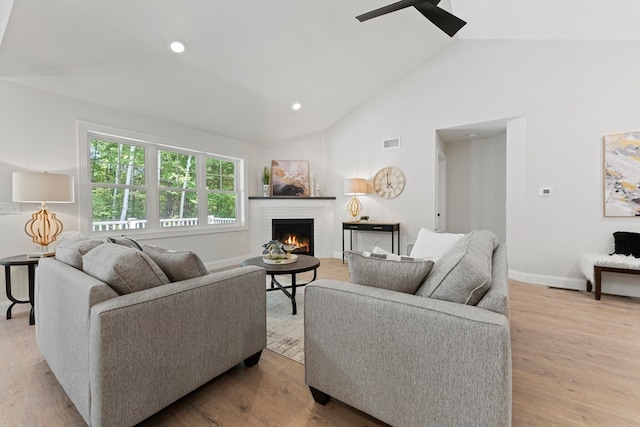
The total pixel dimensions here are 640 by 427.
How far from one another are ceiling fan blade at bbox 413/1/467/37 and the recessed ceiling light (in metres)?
2.33

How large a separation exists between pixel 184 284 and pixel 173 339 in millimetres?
268

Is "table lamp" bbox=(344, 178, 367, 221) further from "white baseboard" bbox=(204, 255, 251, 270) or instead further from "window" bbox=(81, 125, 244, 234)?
"white baseboard" bbox=(204, 255, 251, 270)

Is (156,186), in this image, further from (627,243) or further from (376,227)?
(627,243)

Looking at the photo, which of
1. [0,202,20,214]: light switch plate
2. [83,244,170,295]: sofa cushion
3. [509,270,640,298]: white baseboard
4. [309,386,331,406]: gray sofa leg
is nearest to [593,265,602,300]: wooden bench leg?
[509,270,640,298]: white baseboard

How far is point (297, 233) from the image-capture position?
18.3 ft

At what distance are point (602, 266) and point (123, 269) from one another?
443 cm

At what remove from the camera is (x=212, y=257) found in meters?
4.73

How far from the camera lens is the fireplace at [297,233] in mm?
5508

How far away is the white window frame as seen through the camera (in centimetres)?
326

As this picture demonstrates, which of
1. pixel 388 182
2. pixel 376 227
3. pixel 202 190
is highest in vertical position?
pixel 388 182

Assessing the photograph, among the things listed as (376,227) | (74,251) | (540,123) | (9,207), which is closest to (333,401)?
(74,251)

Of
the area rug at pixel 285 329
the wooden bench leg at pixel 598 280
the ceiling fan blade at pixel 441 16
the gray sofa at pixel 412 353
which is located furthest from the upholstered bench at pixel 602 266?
the area rug at pixel 285 329

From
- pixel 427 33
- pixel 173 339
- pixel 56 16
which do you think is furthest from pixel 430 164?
pixel 56 16

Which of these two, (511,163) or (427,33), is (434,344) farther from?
(427,33)
